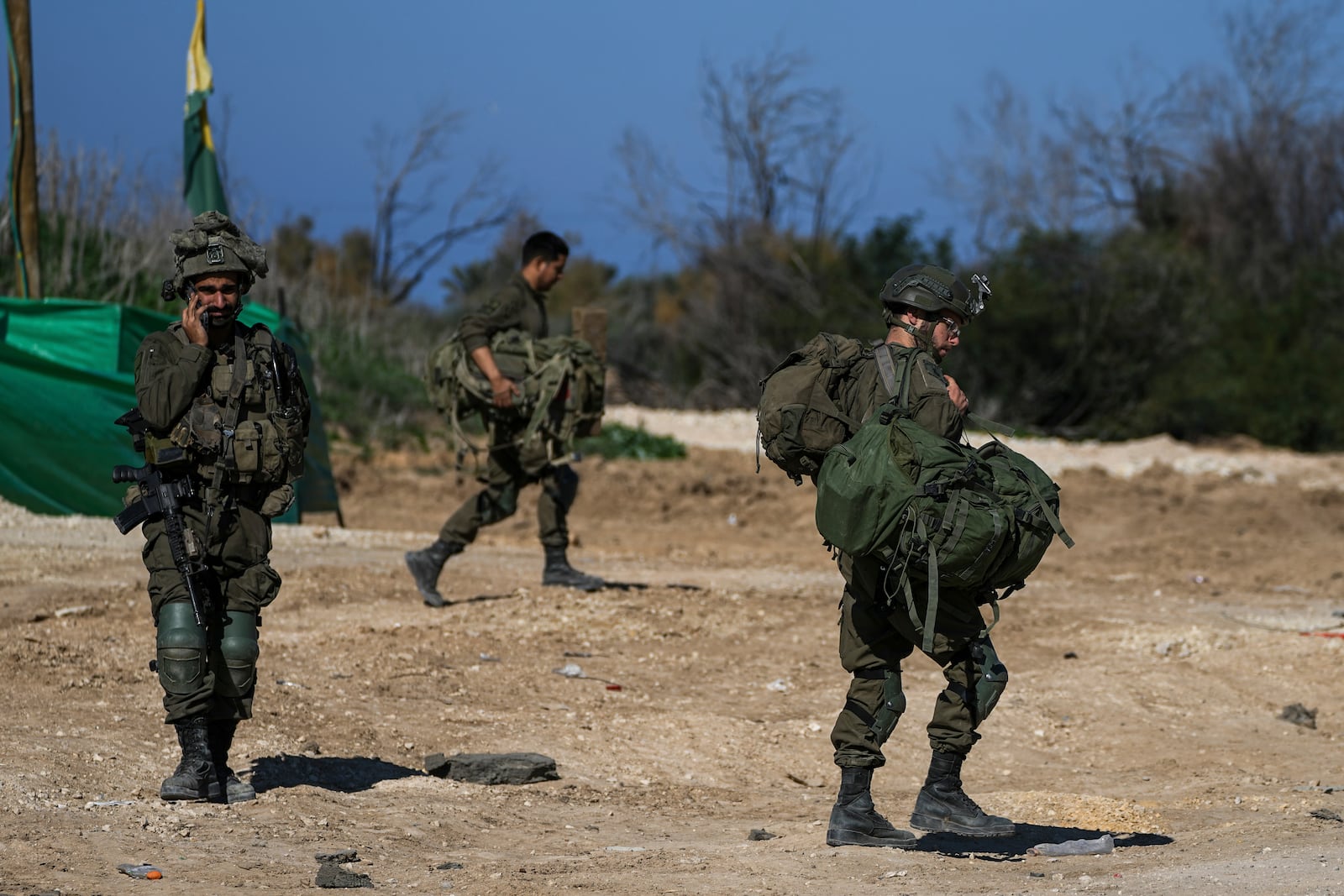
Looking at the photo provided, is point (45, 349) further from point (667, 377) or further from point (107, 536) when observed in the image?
point (667, 377)

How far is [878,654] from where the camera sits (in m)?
5.13

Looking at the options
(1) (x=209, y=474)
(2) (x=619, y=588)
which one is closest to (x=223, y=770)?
(1) (x=209, y=474)

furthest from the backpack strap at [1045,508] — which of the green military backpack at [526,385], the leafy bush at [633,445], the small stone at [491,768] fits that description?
the leafy bush at [633,445]

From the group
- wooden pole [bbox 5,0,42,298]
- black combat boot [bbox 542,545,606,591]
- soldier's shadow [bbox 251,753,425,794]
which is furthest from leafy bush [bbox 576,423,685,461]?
soldier's shadow [bbox 251,753,425,794]

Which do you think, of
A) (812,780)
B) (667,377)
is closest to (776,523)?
(812,780)

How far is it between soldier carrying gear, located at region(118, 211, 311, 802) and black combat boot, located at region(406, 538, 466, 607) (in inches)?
155

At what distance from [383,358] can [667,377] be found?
467 inches

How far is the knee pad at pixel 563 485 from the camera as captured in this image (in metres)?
9.51

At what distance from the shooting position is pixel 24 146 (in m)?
13.8

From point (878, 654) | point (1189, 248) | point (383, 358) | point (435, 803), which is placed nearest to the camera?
point (878, 654)

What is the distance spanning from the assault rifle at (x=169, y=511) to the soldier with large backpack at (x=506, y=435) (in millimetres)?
3793

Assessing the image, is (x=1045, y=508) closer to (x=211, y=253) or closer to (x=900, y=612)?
(x=900, y=612)

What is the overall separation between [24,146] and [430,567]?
21.8 ft

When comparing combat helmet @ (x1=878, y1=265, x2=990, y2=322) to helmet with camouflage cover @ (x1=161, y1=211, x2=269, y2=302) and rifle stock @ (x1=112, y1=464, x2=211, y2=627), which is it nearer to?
helmet with camouflage cover @ (x1=161, y1=211, x2=269, y2=302)
